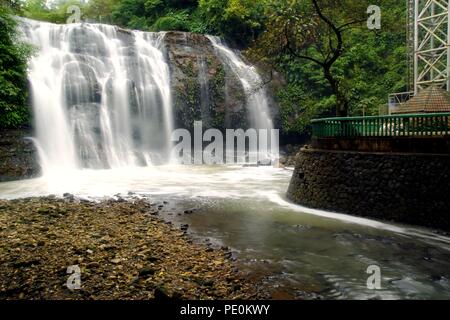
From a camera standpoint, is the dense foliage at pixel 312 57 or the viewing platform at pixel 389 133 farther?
the dense foliage at pixel 312 57

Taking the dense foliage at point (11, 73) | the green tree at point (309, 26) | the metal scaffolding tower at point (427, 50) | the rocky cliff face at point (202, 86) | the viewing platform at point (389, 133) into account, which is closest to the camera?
the viewing platform at point (389, 133)

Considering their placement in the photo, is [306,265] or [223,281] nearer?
[223,281]

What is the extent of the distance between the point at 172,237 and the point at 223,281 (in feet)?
9.29

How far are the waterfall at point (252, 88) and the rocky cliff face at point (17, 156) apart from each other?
15853mm

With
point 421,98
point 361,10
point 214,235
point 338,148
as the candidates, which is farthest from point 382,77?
point 214,235

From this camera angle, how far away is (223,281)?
20.6ft

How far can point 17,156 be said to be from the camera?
18156 millimetres

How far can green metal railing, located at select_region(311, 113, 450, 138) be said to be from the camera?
963 cm

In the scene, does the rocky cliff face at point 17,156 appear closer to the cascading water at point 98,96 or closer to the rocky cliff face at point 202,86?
the cascading water at point 98,96

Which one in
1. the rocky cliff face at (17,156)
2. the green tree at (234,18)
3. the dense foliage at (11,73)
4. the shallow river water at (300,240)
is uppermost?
the green tree at (234,18)

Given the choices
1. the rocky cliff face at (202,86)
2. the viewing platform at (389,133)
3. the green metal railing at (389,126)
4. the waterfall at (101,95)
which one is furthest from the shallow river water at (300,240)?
the rocky cliff face at (202,86)

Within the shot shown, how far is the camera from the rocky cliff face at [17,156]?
690 inches

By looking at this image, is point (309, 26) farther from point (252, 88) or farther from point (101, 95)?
point (101, 95)
